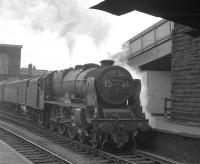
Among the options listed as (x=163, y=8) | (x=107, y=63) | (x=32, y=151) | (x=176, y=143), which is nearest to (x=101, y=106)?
(x=107, y=63)

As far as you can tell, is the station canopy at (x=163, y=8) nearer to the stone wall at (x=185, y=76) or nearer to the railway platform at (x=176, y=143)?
→ the railway platform at (x=176, y=143)

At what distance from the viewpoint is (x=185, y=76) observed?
13.1 m

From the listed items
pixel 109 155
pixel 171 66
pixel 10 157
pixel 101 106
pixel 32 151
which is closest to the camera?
pixel 10 157

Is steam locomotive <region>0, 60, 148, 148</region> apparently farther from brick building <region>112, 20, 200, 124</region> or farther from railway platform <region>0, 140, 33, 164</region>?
railway platform <region>0, 140, 33, 164</region>

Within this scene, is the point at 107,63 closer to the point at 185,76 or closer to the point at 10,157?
the point at 185,76

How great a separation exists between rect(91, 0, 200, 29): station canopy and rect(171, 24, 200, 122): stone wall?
28.6 ft

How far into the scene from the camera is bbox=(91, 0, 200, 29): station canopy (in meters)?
3.13

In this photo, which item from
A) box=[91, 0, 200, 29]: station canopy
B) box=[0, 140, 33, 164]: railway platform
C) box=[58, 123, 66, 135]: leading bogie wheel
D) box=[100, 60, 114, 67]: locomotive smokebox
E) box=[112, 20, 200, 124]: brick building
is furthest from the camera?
box=[58, 123, 66, 135]: leading bogie wheel

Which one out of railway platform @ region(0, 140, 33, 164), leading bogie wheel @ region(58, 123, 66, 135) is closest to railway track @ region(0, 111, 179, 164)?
leading bogie wheel @ region(58, 123, 66, 135)

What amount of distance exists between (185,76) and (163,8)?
10.1 m

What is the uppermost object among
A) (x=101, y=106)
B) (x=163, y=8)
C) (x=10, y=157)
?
(x=163, y=8)

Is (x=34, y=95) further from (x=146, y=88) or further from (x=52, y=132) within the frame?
(x=146, y=88)

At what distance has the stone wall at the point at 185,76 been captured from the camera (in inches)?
488

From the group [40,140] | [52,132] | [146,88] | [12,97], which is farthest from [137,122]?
[12,97]
